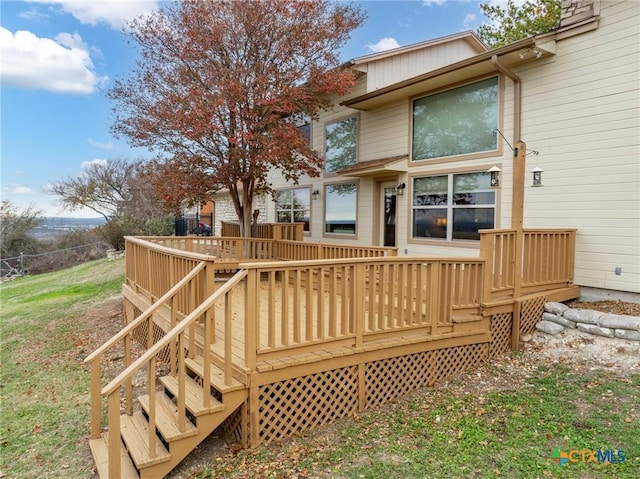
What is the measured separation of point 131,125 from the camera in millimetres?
9273

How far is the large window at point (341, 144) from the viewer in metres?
10.6

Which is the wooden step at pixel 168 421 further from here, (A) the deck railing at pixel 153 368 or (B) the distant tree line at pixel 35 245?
(B) the distant tree line at pixel 35 245

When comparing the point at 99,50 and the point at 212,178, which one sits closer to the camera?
the point at 212,178

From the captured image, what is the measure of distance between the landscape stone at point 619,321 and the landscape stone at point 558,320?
0.37 metres

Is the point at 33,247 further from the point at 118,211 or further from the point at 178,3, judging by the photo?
the point at 178,3

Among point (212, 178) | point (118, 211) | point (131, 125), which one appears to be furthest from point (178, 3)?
point (118, 211)

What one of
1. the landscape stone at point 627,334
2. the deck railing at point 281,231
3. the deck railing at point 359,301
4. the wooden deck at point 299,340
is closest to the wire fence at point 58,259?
the deck railing at point 281,231

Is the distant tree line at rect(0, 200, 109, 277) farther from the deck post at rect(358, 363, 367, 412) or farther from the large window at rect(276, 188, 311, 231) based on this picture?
the deck post at rect(358, 363, 367, 412)

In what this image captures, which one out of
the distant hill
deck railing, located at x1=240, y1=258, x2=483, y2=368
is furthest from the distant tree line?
deck railing, located at x1=240, y1=258, x2=483, y2=368

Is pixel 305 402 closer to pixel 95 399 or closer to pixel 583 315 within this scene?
pixel 95 399

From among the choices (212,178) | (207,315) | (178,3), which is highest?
(178,3)

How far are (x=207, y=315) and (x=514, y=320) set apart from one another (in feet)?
14.3

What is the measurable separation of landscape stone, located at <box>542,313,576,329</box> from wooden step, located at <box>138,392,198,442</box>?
17.2ft

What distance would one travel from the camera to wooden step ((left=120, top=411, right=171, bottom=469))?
10.2 feet
